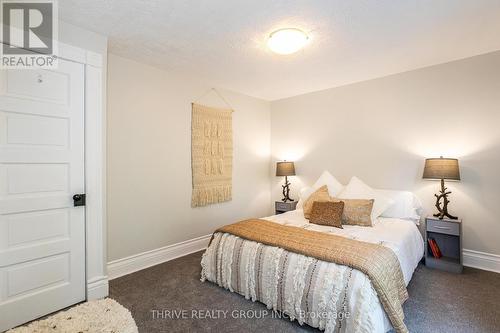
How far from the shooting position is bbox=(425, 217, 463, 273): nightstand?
275cm

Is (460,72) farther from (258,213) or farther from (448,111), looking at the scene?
(258,213)

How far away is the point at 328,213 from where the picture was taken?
2873 millimetres

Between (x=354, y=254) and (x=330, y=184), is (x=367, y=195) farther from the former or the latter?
(x=354, y=254)

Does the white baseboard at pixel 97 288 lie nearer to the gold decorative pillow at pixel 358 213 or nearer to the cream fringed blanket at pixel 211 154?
the cream fringed blanket at pixel 211 154

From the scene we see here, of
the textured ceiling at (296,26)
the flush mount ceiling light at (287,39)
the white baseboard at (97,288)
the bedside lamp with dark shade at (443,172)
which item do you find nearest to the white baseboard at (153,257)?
the white baseboard at (97,288)

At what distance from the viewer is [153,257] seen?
3.09 meters

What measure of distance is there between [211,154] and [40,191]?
2110mm

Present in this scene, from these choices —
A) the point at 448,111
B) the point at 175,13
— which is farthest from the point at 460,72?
the point at 175,13

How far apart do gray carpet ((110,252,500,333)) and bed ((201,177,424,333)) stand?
5.9 inches

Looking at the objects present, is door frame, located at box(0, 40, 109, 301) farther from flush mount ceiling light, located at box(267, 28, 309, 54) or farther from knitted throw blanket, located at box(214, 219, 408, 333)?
flush mount ceiling light, located at box(267, 28, 309, 54)

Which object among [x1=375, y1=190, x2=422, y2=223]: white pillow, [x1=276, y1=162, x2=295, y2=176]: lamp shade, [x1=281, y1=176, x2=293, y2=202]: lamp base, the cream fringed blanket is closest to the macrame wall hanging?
the cream fringed blanket

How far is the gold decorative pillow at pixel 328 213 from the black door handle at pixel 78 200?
7.85 ft

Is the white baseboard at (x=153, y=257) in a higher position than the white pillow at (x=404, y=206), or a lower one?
lower

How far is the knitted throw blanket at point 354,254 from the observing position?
5.47 feet
